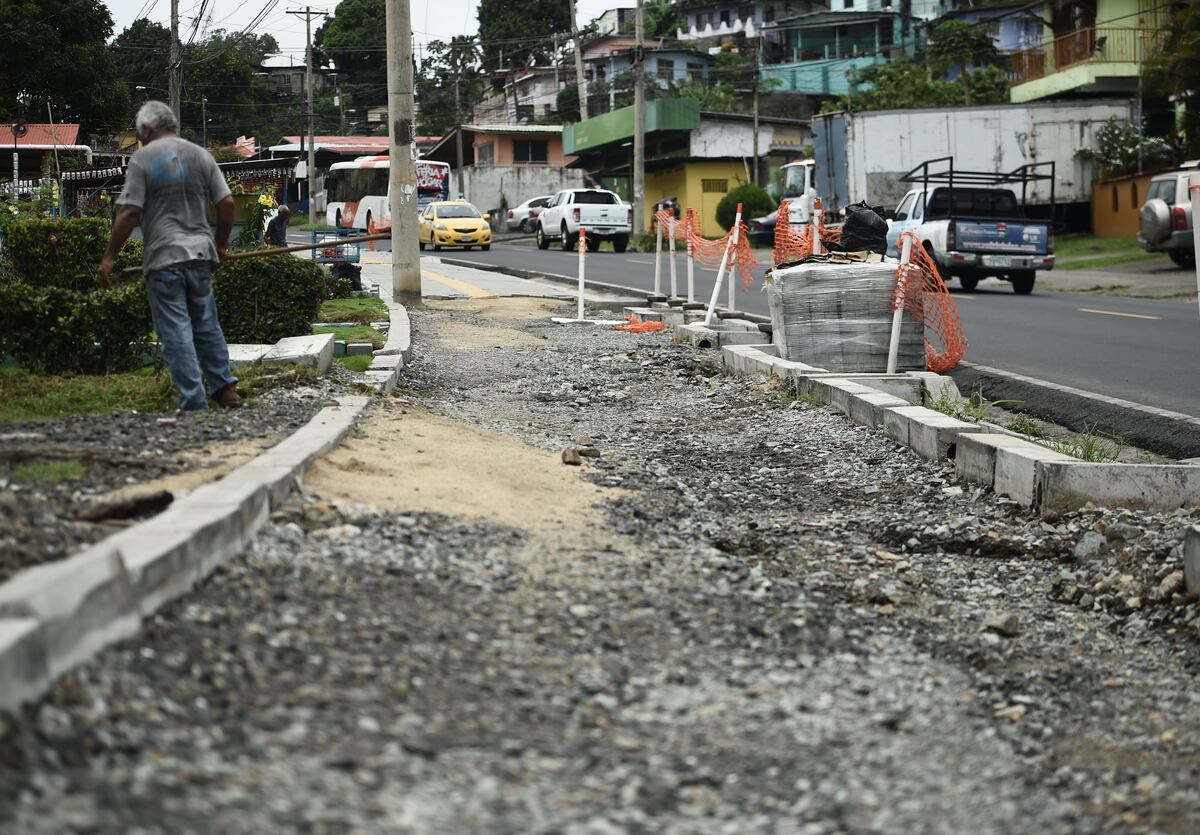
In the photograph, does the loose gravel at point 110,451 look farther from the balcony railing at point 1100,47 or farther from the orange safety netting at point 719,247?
the balcony railing at point 1100,47

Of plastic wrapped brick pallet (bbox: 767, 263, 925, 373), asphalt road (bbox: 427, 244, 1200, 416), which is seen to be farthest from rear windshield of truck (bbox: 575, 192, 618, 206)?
plastic wrapped brick pallet (bbox: 767, 263, 925, 373)

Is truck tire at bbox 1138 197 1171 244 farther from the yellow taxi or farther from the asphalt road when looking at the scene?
the yellow taxi

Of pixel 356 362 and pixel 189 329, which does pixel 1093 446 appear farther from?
pixel 356 362

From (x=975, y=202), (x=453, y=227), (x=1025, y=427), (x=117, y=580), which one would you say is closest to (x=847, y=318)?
(x=1025, y=427)

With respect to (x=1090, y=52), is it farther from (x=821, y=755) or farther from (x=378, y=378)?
(x=821, y=755)

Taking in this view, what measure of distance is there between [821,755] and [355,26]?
87206mm

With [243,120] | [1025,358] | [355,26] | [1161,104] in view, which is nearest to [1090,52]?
[1161,104]

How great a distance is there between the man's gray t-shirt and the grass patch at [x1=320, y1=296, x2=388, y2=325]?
670 centimetres

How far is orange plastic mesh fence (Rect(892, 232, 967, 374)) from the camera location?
1123cm

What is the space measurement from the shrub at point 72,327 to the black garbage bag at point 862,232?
6.54m

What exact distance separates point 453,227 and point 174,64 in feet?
33.0

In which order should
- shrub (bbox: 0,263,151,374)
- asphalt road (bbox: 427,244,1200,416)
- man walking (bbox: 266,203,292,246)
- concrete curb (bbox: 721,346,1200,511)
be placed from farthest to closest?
man walking (bbox: 266,203,292,246) → asphalt road (bbox: 427,244,1200,416) → shrub (bbox: 0,263,151,374) → concrete curb (bbox: 721,346,1200,511)

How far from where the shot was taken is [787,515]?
23.6 ft

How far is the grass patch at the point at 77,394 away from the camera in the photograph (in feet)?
24.4
